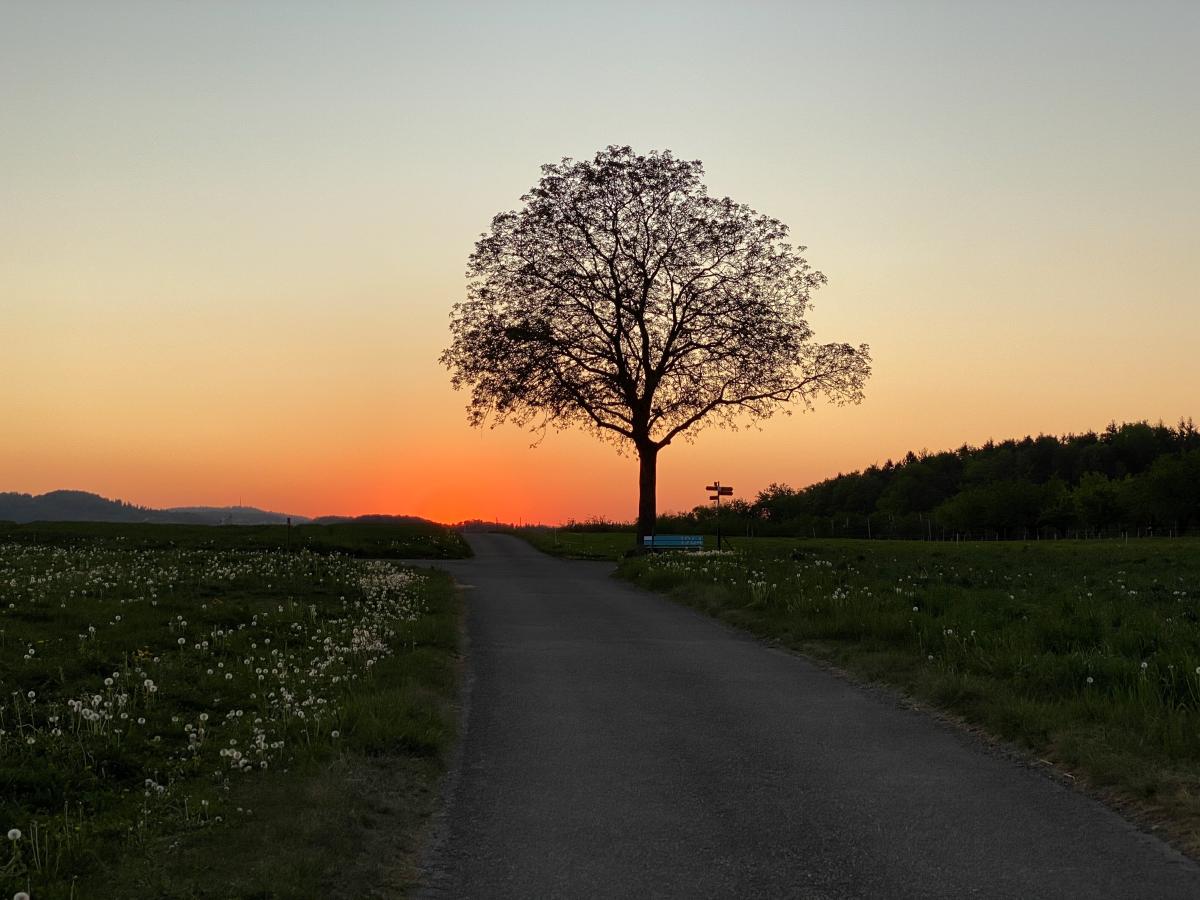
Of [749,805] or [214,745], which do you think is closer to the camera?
[749,805]

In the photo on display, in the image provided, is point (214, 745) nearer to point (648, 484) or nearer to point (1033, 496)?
point (648, 484)

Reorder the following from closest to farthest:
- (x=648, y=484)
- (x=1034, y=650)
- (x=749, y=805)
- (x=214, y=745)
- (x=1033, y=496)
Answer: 1. (x=749, y=805)
2. (x=214, y=745)
3. (x=1034, y=650)
4. (x=648, y=484)
5. (x=1033, y=496)

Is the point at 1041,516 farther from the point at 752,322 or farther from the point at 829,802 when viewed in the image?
the point at 829,802

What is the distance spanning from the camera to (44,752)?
8.66m

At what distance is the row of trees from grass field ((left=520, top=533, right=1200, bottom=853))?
50348 millimetres

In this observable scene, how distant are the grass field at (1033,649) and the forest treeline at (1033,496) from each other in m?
50.8

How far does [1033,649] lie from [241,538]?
42.5 meters

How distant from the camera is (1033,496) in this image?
129 metres

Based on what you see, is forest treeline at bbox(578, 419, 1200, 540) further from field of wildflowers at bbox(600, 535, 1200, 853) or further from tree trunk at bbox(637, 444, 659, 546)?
field of wildflowers at bbox(600, 535, 1200, 853)

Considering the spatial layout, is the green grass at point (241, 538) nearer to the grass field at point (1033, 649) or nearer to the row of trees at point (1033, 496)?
the grass field at point (1033, 649)

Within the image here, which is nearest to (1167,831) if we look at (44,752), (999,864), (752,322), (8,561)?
(999,864)

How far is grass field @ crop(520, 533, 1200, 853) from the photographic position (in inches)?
337

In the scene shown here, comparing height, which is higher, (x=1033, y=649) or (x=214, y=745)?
(x=1033, y=649)

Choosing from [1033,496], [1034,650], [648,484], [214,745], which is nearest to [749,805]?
[214,745]
